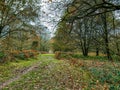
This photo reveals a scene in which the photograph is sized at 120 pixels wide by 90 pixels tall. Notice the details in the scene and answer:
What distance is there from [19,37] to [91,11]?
576 inches

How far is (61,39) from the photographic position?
13.2 meters

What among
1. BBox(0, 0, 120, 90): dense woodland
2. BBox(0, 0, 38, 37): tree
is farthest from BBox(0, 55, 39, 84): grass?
BBox(0, 0, 38, 37): tree

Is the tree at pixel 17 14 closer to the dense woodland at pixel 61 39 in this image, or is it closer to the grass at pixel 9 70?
the dense woodland at pixel 61 39

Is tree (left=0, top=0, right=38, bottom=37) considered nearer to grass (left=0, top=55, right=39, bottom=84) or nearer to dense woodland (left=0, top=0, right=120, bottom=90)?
dense woodland (left=0, top=0, right=120, bottom=90)

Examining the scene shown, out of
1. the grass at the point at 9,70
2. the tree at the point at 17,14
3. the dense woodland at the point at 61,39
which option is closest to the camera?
the dense woodland at the point at 61,39

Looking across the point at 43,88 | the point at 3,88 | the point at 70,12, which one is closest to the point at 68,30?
the point at 70,12

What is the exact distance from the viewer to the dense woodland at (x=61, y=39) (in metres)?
6.93

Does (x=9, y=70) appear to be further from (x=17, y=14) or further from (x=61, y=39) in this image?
(x=17, y=14)

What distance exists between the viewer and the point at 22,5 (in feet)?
58.8

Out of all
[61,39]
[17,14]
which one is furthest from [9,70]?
[17,14]

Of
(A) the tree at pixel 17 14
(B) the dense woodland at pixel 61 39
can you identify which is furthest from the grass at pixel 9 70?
Answer: (A) the tree at pixel 17 14

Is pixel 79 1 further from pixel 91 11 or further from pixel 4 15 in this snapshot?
pixel 4 15

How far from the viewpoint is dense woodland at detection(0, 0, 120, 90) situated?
693 centimetres

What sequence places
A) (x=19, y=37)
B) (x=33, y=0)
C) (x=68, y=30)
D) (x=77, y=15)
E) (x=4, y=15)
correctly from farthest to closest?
(x=19, y=37) < (x=33, y=0) < (x=4, y=15) < (x=68, y=30) < (x=77, y=15)
